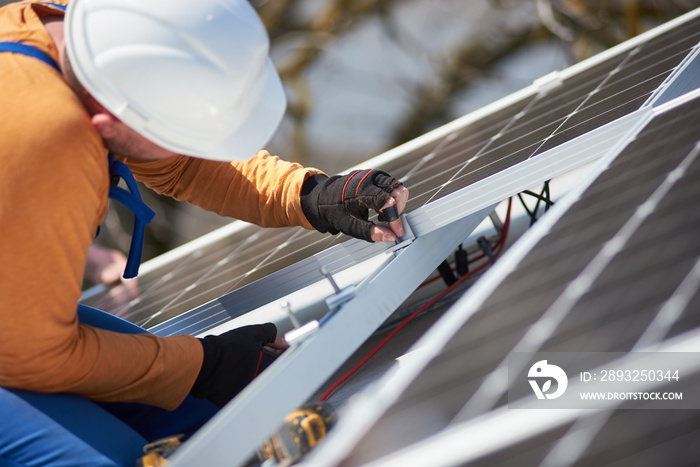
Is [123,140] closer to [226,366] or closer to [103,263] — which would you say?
[226,366]

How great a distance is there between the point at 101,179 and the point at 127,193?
27cm

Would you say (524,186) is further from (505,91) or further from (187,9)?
(505,91)

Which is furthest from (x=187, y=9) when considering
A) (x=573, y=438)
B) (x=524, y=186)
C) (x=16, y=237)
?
(x=573, y=438)

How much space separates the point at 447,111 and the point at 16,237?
821 centimetres

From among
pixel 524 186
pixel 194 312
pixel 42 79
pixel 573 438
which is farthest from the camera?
pixel 194 312

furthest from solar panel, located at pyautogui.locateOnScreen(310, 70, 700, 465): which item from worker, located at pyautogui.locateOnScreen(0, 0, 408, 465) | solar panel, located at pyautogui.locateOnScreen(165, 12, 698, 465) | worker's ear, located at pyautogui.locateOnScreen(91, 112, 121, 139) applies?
worker's ear, located at pyautogui.locateOnScreen(91, 112, 121, 139)

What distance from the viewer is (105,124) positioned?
1.71 meters

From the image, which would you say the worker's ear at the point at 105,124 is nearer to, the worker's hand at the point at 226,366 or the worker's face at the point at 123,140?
the worker's face at the point at 123,140

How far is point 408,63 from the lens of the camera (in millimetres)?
9219

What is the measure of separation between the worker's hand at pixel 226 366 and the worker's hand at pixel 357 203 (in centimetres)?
49

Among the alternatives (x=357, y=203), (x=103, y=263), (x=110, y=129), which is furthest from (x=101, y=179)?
(x=103, y=263)

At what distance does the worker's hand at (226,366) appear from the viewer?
197 cm

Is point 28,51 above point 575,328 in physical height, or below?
above

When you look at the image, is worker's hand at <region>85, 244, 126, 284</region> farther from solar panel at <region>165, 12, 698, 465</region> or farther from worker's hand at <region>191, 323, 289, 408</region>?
worker's hand at <region>191, 323, 289, 408</region>
